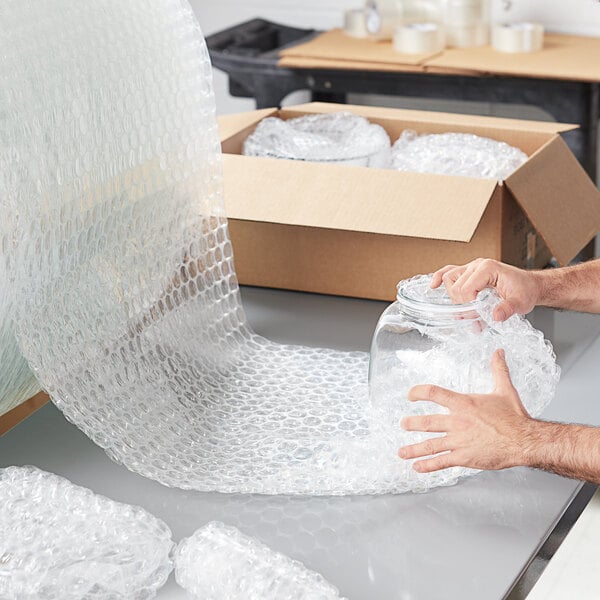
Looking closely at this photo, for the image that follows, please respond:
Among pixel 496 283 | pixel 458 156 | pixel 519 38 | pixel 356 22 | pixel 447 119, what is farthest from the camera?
pixel 356 22

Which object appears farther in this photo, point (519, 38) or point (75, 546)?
point (519, 38)

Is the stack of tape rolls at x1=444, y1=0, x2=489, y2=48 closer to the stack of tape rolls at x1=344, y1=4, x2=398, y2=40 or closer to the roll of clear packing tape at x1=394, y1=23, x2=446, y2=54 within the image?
the roll of clear packing tape at x1=394, y1=23, x2=446, y2=54

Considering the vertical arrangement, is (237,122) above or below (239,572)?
above

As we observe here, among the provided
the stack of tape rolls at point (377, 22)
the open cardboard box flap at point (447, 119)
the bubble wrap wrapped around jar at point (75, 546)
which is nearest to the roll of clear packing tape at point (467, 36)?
the stack of tape rolls at point (377, 22)

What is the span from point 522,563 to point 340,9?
8.30 ft

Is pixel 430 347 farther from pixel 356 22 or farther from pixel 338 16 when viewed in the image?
pixel 338 16

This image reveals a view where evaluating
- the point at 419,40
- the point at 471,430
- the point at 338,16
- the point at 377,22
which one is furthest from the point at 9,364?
the point at 338,16

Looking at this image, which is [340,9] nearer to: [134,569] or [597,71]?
[597,71]

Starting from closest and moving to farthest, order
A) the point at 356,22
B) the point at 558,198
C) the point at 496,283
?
the point at 496,283, the point at 558,198, the point at 356,22

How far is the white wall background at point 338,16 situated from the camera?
A: 3.08 metres

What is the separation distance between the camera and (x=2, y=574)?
41.7 inches

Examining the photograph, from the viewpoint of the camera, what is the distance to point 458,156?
1.81 meters

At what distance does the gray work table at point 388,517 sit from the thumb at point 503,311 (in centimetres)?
14

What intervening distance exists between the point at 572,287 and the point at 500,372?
0.38 m
